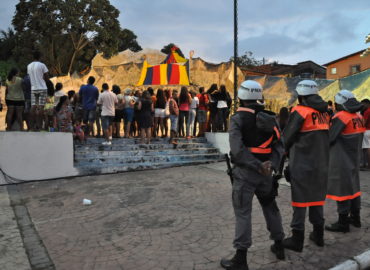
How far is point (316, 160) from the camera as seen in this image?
3.67 meters

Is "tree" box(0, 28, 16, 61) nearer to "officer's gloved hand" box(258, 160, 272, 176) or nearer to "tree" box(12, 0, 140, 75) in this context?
"tree" box(12, 0, 140, 75)

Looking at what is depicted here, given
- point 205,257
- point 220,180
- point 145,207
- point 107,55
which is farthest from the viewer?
point 107,55

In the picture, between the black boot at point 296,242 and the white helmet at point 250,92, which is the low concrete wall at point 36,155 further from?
the black boot at point 296,242

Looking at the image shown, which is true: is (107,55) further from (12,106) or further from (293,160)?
(293,160)

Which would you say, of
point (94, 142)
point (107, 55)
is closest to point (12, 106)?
point (94, 142)

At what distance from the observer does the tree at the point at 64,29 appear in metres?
25.5

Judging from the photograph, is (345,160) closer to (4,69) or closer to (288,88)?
(288,88)

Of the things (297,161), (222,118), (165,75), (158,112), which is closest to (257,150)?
(297,161)

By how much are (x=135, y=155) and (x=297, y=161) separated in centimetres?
602

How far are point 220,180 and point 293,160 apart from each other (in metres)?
3.78

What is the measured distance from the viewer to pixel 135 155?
29.8 ft

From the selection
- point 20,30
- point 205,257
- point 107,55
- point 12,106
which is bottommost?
point 205,257

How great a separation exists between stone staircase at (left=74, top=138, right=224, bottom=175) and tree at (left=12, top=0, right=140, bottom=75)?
20.5 m

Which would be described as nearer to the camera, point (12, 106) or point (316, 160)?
point (316, 160)
